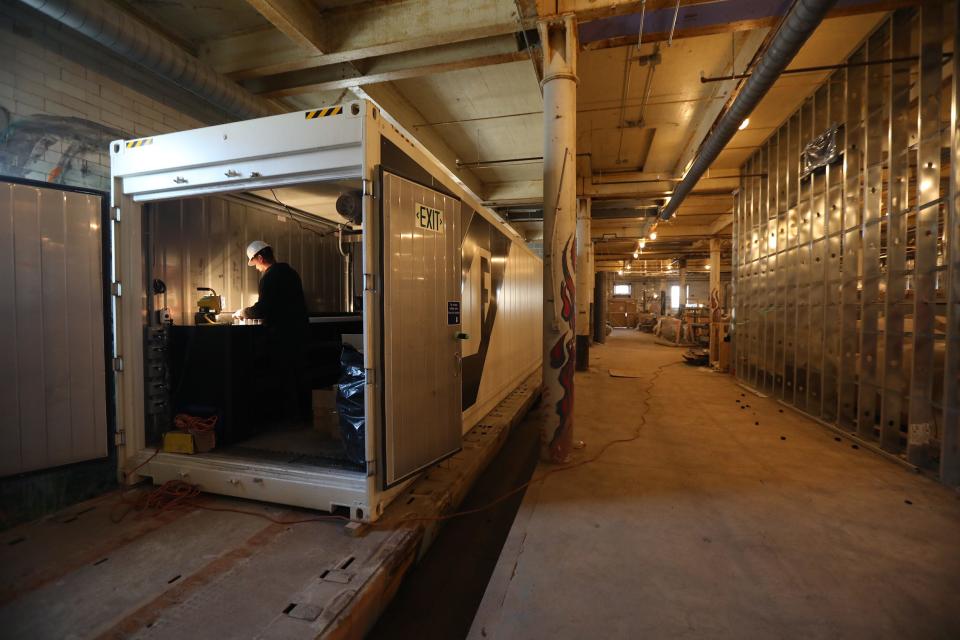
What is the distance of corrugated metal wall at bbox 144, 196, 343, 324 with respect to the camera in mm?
3611

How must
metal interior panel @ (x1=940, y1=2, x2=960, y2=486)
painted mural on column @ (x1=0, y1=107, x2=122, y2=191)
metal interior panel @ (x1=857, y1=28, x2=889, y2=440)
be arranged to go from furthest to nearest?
1. metal interior panel @ (x1=857, y1=28, x2=889, y2=440)
2. metal interior panel @ (x1=940, y1=2, x2=960, y2=486)
3. painted mural on column @ (x1=0, y1=107, x2=122, y2=191)

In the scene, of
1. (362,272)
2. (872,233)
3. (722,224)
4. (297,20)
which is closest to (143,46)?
(297,20)

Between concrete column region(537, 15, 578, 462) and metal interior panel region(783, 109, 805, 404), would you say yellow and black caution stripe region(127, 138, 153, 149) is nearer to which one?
concrete column region(537, 15, 578, 462)

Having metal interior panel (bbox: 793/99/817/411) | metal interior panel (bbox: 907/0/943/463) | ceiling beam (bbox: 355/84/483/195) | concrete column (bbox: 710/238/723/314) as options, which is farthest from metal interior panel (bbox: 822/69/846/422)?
concrete column (bbox: 710/238/723/314)

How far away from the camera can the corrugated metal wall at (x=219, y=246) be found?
3.61 meters

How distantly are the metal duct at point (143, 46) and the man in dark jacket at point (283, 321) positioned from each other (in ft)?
5.19

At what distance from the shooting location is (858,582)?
212cm

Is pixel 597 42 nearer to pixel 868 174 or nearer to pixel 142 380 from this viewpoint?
pixel 868 174

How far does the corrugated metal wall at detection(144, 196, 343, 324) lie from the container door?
7.28ft

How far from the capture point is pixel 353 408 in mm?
2820

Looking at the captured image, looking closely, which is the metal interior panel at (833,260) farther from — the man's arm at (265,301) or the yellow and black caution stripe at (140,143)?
the yellow and black caution stripe at (140,143)

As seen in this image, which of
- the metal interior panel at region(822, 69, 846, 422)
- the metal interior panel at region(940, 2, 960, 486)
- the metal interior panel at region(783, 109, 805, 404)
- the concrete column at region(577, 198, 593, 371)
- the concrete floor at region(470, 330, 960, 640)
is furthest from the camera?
the concrete column at region(577, 198, 593, 371)

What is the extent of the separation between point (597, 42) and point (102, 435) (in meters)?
5.70

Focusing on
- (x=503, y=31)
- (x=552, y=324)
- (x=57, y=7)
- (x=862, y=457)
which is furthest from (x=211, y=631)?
(x=862, y=457)
